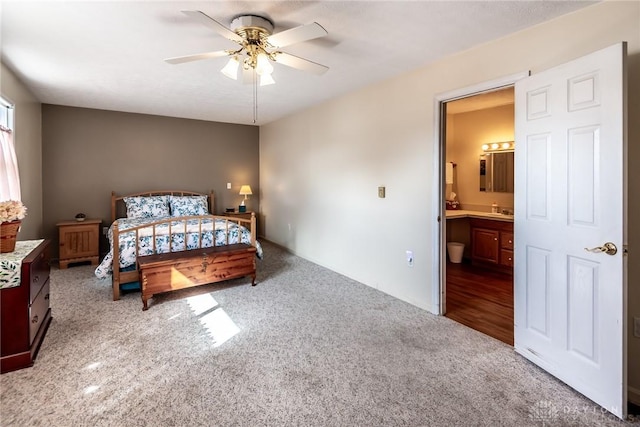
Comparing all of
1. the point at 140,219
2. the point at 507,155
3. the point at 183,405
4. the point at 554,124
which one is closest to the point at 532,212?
the point at 554,124

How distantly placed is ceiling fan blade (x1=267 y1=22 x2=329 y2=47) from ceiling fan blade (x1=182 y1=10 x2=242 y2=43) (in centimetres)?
28

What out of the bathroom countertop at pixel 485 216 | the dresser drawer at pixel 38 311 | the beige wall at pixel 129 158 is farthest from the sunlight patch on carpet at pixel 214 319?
the bathroom countertop at pixel 485 216

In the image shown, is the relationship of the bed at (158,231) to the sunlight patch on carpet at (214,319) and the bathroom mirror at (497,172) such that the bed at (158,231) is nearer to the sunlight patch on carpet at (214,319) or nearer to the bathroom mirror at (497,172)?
the sunlight patch on carpet at (214,319)

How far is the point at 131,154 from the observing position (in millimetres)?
5574

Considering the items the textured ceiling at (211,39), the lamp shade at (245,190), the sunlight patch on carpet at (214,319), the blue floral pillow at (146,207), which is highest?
the textured ceiling at (211,39)

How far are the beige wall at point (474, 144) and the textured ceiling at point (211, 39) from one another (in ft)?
8.04

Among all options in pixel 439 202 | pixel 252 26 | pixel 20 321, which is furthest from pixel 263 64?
pixel 20 321

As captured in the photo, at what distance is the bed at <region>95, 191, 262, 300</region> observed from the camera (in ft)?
11.6

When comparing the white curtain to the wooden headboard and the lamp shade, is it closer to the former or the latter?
the wooden headboard

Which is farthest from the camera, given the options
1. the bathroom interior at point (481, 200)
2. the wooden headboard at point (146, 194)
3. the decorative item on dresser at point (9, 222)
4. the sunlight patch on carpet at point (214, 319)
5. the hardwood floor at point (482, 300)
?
the wooden headboard at point (146, 194)

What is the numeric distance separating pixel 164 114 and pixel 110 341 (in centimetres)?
420

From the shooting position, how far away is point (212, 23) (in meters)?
1.94

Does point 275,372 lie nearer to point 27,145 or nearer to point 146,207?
point 146,207

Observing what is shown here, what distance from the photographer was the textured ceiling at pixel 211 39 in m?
2.12
